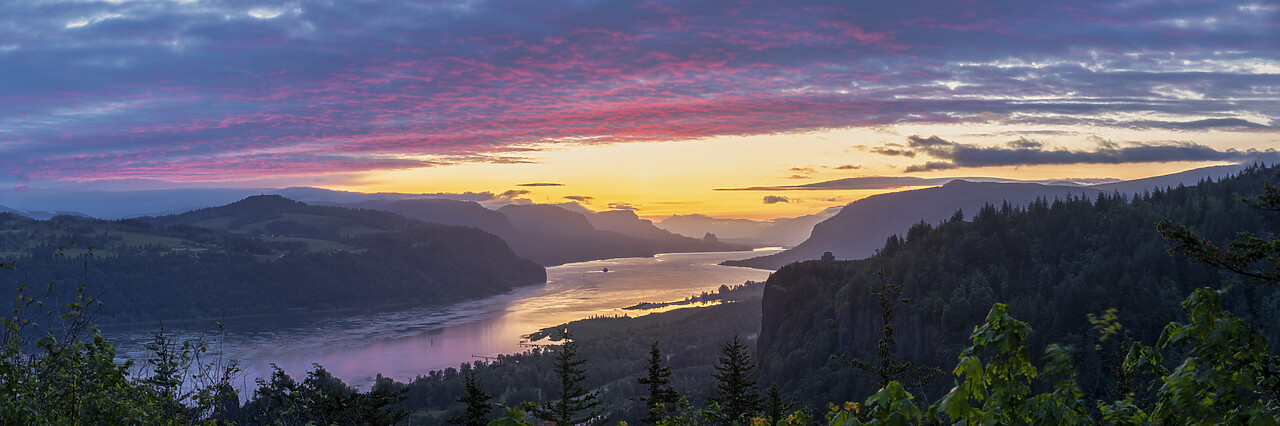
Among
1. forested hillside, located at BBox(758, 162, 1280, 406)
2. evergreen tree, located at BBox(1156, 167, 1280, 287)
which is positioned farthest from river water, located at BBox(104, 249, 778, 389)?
evergreen tree, located at BBox(1156, 167, 1280, 287)

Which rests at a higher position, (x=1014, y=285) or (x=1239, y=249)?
(x=1239, y=249)

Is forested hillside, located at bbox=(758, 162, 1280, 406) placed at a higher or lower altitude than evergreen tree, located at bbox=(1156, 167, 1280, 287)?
lower

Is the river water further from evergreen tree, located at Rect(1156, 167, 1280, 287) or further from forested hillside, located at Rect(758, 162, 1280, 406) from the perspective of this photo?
evergreen tree, located at Rect(1156, 167, 1280, 287)

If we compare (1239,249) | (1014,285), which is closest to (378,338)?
(1014,285)

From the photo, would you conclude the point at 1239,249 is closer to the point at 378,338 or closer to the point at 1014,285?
the point at 1014,285

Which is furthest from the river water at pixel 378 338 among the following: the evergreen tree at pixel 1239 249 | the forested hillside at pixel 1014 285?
the evergreen tree at pixel 1239 249

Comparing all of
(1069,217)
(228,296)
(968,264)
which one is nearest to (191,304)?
(228,296)

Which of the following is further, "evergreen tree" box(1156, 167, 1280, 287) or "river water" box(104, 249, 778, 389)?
"river water" box(104, 249, 778, 389)

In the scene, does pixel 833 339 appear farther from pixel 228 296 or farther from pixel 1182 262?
pixel 228 296

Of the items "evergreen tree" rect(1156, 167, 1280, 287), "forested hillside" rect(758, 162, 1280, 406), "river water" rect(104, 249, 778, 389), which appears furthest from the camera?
"river water" rect(104, 249, 778, 389)
